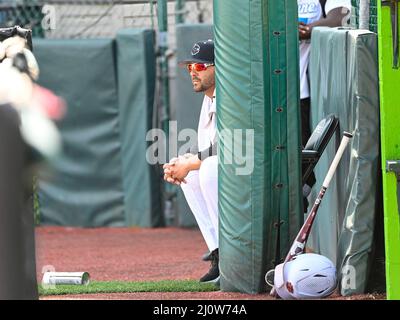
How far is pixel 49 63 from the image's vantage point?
36.0ft

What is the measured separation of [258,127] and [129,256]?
10.9 feet

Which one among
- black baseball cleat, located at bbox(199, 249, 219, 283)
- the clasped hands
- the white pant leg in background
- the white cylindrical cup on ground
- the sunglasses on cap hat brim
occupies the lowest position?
black baseball cleat, located at bbox(199, 249, 219, 283)

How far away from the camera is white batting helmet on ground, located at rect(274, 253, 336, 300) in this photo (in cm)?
584

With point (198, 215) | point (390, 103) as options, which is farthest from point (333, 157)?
point (390, 103)

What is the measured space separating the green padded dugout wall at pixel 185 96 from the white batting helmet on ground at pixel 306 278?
4.62 metres

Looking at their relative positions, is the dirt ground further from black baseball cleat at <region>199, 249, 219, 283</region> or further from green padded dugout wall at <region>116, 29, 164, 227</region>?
black baseball cleat at <region>199, 249, 219, 283</region>

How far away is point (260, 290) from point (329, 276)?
444 mm

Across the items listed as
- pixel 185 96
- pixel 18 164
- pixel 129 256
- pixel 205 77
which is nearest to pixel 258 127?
pixel 205 77

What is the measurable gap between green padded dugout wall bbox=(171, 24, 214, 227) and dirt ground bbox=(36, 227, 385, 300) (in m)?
0.19

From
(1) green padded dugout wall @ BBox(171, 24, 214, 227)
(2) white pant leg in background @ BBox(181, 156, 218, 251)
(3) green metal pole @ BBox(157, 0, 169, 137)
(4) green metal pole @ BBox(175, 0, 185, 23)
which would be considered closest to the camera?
(2) white pant leg in background @ BBox(181, 156, 218, 251)

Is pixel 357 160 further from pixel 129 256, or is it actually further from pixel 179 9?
pixel 179 9

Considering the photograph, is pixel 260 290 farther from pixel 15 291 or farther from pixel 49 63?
pixel 49 63

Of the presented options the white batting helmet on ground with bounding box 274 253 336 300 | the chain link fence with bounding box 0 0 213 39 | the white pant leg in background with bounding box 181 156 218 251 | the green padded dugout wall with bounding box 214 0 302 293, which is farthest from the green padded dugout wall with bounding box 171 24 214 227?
the white batting helmet on ground with bounding box 274 253 336 300

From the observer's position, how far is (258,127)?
20.0ft
